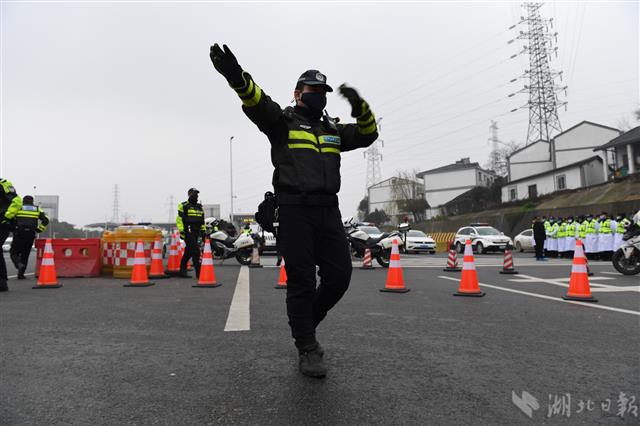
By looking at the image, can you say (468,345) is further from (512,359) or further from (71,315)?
(71,315)

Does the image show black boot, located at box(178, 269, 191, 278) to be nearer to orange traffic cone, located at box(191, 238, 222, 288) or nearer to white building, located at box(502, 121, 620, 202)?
orange traffic cone, located at box(191, 238, 222, 288)

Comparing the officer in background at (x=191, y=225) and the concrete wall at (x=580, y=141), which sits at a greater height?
the concrete wall at (x=580, y=141)

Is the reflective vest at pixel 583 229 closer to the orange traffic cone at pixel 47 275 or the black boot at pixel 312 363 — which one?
the orange traffic cone at pixel 47 275

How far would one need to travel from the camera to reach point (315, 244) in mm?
3223

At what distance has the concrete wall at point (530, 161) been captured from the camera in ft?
164

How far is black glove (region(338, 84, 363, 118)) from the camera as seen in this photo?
Result: 11.0 ft

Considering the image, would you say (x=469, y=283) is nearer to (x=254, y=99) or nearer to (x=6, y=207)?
(x=254, y=99)

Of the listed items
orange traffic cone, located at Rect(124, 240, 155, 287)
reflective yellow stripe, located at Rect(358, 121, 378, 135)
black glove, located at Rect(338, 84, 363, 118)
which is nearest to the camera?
black glove, located at Rect(338, 84, 363, 118)

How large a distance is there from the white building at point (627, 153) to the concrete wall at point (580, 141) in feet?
19.7

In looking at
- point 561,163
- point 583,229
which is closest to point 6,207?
point 583,229

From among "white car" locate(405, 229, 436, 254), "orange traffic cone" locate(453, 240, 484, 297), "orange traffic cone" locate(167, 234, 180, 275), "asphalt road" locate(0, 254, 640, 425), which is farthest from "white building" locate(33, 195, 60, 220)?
"orange traffic cone" locate(453, 240, 484, 297)

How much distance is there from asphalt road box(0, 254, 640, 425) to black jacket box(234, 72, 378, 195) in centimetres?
122

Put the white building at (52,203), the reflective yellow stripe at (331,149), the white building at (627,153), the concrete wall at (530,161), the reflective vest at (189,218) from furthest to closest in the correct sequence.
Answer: the white building at (52,203) < the concrete wall at (530,161) < the white building at (627,153) < the reflective vest at (189,218) < the reflective yellow stripe at (331,149)

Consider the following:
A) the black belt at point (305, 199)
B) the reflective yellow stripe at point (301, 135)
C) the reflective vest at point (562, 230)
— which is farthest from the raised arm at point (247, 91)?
the reflective vest at point (562, 230)
